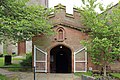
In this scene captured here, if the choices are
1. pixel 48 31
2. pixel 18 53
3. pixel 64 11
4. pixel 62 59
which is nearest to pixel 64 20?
pixel 64 11

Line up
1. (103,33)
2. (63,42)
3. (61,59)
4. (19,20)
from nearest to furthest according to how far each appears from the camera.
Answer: (19,20), (103,33), (63,42), (61,59)

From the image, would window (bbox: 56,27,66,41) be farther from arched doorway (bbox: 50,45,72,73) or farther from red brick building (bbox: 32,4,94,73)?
arched doorway (bbox: 50,45,72,73)

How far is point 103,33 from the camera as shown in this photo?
791 inches

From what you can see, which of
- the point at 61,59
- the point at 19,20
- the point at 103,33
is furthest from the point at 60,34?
the point at 19,20

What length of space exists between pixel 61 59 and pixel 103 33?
1106 centimetres

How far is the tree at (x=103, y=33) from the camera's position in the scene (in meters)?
19.5

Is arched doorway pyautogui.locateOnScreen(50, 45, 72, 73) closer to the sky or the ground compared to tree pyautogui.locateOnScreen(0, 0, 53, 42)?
closer to the ground

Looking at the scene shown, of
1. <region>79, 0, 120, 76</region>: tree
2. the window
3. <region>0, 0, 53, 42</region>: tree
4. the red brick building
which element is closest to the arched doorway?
the red brick building

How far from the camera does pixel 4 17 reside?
1845 centimetres

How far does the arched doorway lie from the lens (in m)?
28.5

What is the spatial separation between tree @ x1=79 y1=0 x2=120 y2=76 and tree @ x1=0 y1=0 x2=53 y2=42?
412cm

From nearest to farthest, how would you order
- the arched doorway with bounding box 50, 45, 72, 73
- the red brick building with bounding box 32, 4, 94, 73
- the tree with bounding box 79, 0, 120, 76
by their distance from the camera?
1. the tree with bounding box 79, 0, 120, 76
2. the red brick building with bounding box 32, 4, 94, 73
3. the arched doorway with bounding box 50, 45, 72, 73

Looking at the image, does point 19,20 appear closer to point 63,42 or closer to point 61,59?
point 63,42

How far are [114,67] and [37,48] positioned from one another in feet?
25.9
